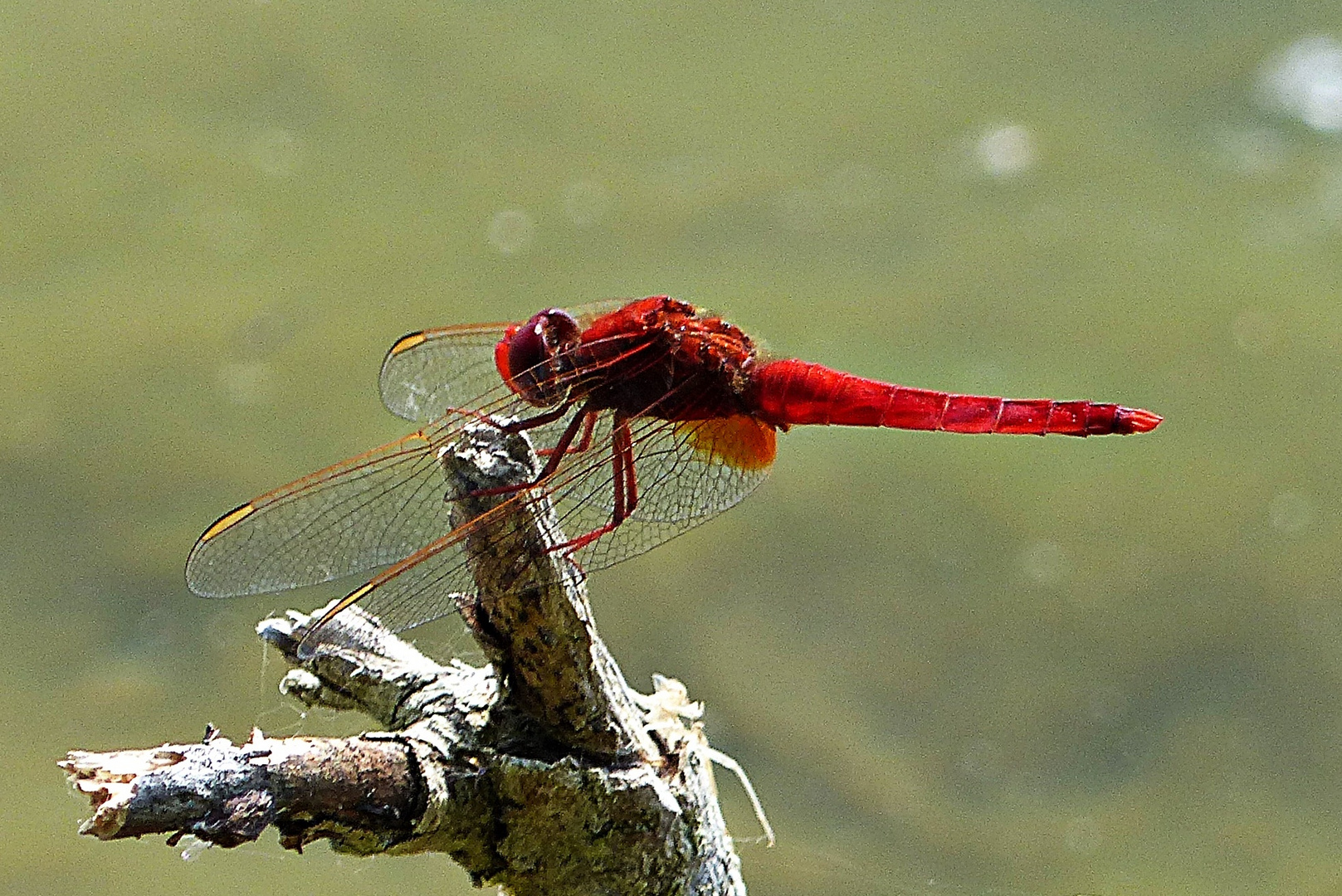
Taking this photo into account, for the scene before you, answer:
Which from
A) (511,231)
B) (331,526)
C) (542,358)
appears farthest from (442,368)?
(511,231)

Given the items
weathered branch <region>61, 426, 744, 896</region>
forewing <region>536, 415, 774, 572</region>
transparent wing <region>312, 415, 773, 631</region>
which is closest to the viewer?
weathered branch <region>61, 426, 744, 896</region>

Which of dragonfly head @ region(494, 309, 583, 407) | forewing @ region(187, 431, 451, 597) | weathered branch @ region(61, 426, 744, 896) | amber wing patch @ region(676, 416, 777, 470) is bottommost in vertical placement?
weathered branch @ region(61, 426, 744, 896)

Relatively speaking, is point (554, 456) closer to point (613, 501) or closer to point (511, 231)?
point (613, 501)

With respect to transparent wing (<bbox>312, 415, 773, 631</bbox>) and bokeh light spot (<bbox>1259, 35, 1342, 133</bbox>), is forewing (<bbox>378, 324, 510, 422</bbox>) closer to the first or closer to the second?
transparent wing (<bbox>312, 415, 773, 631</bbox>)

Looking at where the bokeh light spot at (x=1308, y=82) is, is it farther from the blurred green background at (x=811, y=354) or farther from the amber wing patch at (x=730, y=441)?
the amber wing patch at (x=730, y=441)

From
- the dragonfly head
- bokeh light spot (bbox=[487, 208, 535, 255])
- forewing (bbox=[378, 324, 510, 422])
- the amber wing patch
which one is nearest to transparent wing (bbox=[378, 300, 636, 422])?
forewing (bbox=[378, 324, 510, 422])

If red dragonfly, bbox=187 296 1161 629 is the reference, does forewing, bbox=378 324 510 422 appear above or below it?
above

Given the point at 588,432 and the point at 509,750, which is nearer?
the point at 509,750

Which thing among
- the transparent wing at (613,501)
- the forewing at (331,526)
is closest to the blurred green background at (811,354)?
the forewing at (331,526)
